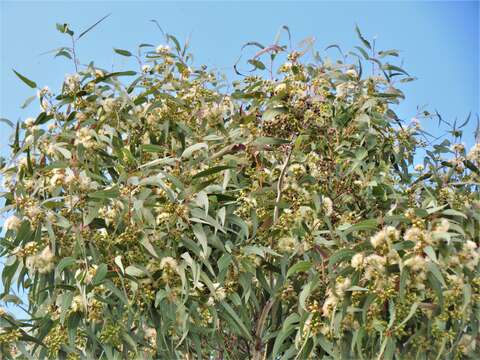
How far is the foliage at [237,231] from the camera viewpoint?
3.00 meters

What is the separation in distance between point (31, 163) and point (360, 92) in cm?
177

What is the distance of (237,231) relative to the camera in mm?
3432

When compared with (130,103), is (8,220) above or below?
below

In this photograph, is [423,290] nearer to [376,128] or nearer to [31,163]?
[376,128]

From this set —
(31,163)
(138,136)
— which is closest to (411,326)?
(138,136)

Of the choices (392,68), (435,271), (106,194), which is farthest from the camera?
(392,68)

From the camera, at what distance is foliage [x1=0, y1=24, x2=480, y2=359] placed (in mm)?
2998

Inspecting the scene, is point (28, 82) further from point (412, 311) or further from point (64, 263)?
point (412, 311)

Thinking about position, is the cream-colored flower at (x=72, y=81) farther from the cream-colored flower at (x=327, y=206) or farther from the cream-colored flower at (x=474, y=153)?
the cream-colored flower at (x=474, y=153)

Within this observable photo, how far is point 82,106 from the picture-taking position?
3793 mm

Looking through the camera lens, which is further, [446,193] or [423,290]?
[446,193]

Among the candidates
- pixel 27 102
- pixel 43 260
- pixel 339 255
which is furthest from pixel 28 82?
pixel 339 255

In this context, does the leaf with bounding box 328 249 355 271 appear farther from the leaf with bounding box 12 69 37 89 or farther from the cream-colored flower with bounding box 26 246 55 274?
the leaf with bounding box 12 69 37 89

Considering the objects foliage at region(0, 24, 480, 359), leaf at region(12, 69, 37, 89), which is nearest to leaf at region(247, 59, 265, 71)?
foliage at region(0, 24, 480, 359)
